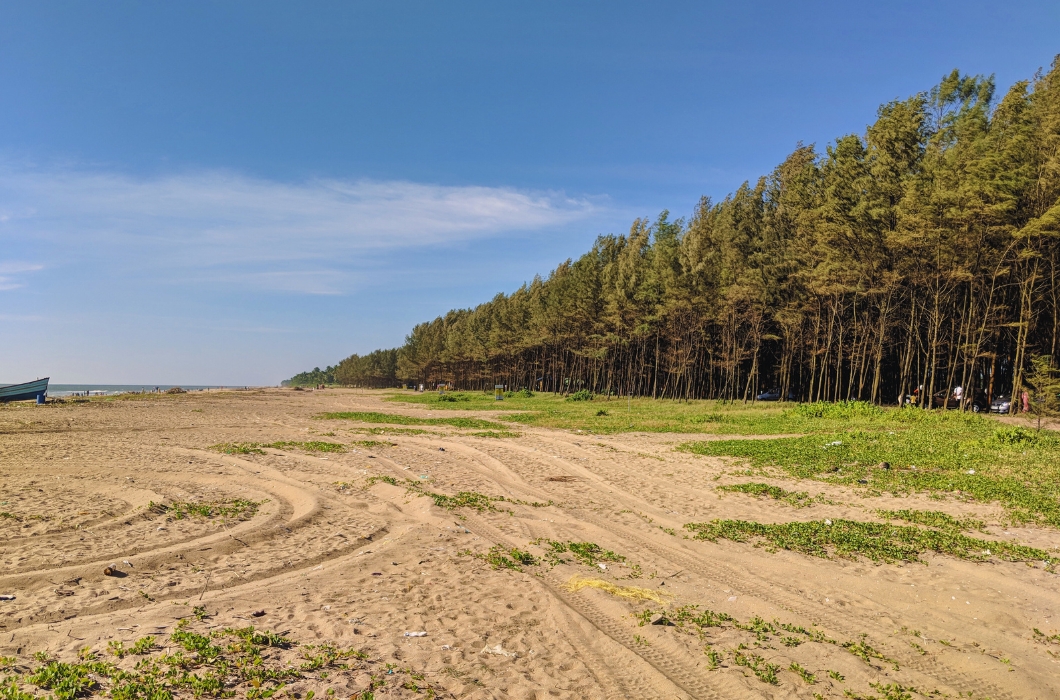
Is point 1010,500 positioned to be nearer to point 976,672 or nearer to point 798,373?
point 976,672

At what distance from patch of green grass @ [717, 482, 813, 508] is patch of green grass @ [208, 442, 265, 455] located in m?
13.8

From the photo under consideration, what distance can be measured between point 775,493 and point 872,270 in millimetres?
26158

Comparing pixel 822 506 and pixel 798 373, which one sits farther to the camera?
pixel 798 373

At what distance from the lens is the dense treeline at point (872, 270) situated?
2623cm

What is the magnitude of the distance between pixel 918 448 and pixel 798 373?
1516 inches

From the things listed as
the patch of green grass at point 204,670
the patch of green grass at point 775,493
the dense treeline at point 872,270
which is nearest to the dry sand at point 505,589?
the patch of green grass at point 204,670

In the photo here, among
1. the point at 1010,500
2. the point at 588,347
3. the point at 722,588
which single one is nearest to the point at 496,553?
the point at 722,588

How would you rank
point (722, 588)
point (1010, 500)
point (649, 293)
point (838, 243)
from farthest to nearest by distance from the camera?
1. point (649, 293)
2. point (838, 243)
3. point (1010, 500)
4. point (722, 588)

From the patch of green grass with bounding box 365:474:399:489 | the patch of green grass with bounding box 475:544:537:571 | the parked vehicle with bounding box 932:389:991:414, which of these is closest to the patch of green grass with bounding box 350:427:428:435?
the patch of green grass with bounding box 365:474:399:489

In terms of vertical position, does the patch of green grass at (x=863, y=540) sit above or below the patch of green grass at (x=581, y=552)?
above

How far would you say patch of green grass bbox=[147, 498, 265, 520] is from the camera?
980cm

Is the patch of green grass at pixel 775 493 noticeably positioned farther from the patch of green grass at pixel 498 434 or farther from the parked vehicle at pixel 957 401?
the parked vehicle at pixel 957 401

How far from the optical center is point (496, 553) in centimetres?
841

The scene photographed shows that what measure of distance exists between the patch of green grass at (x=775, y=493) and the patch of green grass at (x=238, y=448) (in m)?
13.8
